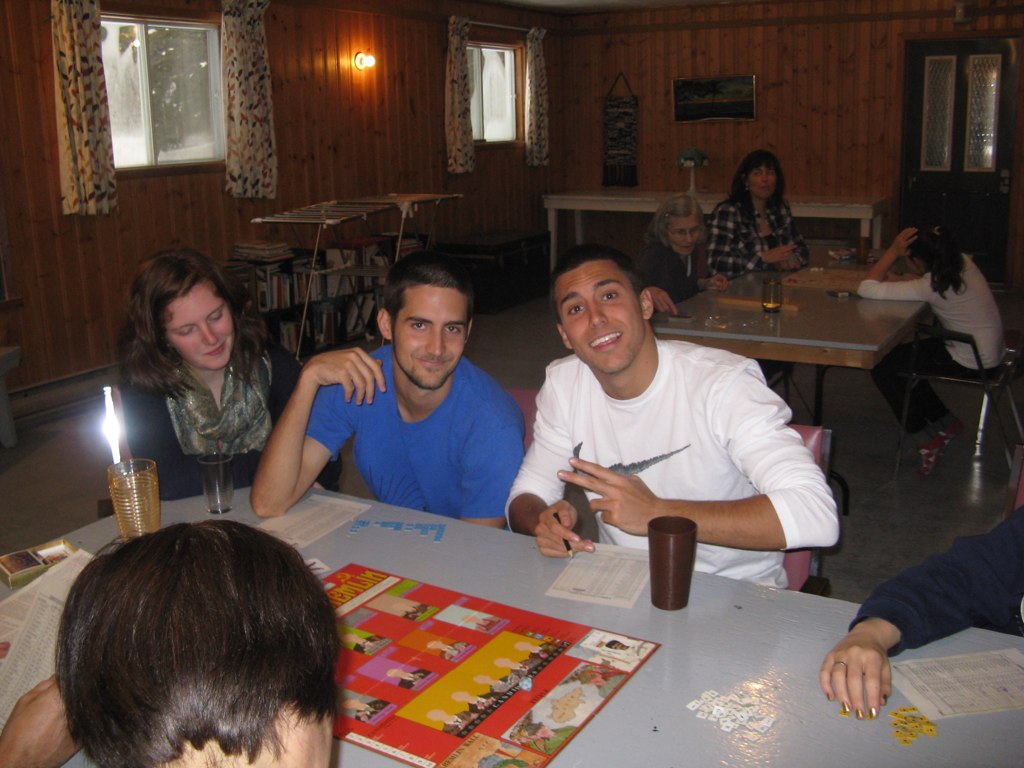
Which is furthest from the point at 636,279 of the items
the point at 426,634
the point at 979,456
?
the point at 979,456

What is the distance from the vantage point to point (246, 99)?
636cm

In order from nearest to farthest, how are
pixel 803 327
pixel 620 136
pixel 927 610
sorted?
pixel 927 610
pixel 803 327
pixel 620 136

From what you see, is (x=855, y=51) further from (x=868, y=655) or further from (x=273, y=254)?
(x=868, y=655)

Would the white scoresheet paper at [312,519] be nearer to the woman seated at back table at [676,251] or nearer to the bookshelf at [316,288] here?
the woman seated at back table at [676,251]

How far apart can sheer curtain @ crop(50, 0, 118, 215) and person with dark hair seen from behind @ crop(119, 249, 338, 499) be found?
3.34 meters

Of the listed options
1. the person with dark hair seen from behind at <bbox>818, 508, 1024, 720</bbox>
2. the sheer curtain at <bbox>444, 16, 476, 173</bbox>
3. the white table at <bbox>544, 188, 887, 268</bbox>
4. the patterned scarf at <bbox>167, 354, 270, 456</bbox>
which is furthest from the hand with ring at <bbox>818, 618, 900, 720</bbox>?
the sheer curtain at <bbox>444, 16, 476, 173</bbox>

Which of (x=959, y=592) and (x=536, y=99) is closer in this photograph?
(x=959, y=592)

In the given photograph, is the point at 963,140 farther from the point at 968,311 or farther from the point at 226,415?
the point at 226,415

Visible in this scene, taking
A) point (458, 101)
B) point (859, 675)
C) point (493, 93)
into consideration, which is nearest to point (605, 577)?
point (859, 675)

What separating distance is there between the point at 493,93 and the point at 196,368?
7.61 metres

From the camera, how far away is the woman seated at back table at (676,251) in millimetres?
4656

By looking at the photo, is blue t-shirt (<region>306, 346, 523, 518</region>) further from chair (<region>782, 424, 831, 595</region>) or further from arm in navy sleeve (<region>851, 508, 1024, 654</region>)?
arm in navy sleeve (<region>851, 508, 1024, 654</region>)

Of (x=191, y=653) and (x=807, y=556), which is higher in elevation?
(x=191, y=653)

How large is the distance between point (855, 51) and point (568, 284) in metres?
7.99
